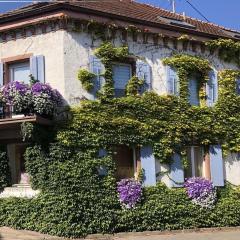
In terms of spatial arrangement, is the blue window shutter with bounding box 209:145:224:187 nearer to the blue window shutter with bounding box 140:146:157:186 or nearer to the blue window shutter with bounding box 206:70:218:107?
the blue window shutter with bounding box 206:70:218:107

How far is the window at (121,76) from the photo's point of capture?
18.4 meters

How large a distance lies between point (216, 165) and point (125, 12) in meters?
6.15

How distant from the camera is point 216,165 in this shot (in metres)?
19.9

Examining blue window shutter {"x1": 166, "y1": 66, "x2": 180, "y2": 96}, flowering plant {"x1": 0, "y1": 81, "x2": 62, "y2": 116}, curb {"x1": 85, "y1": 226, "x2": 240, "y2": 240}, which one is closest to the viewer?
flowering plant {"x1": 0, "y1": 81, "x2": 62, "y2": 116}

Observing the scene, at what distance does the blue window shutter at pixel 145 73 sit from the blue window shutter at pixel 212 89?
8.40 feet

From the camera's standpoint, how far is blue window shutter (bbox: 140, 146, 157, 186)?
1822 centimetres

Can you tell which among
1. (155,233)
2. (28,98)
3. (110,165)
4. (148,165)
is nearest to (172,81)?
(148,165)

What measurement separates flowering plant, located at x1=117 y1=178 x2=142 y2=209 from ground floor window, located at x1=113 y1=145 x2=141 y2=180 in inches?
19.7

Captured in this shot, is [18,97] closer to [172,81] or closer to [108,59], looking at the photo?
[108,59]

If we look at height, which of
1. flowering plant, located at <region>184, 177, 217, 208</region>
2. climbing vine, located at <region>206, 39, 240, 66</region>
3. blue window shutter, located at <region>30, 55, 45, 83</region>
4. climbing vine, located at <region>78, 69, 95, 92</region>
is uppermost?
climbing vine, located at <region>206, 39, 240, 66</region>

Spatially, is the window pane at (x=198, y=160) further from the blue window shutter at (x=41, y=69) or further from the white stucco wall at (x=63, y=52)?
the blue window shutter at (x=41, y=69)

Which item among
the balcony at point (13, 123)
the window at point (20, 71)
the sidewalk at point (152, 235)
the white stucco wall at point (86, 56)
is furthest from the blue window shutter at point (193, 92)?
the window at point (20, 71)

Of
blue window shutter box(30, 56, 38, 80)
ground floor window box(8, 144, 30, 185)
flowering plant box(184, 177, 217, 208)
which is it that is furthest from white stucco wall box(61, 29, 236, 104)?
flowering plant box(184, 177, 217, 208)

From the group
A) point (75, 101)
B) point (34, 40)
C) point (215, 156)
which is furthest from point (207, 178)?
point (34, 40)
